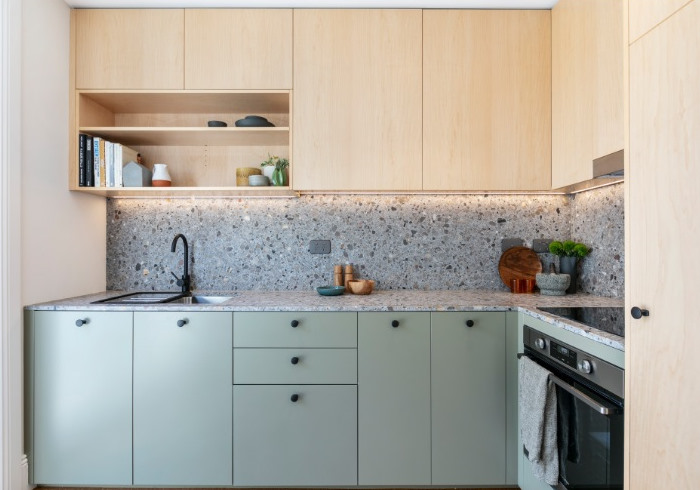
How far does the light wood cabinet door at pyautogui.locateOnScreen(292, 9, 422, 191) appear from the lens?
222 centimetres

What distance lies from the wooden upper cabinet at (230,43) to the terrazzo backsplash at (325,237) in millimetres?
749

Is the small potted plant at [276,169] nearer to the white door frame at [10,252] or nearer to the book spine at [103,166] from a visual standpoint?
the book spine at [103,166]

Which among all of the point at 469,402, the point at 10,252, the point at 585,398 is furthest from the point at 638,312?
the point at 10,252

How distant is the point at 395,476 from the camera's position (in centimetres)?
194

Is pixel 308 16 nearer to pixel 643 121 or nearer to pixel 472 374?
pixel 643 121

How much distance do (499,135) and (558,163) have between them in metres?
0.35

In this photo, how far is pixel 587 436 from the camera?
4.59 feet

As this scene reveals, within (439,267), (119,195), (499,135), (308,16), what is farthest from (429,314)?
(119,195)

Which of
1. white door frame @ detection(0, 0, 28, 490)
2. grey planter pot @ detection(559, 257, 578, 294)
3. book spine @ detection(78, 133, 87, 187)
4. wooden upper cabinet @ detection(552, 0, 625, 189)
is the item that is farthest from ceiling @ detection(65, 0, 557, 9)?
grey planter pot @ detection(559, 257, 578, 294)

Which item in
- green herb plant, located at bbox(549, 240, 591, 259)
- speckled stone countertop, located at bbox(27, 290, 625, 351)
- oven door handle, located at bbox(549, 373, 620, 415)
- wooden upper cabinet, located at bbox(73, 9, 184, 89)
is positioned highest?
wooden upper cabinet, located at bbox(73, 9, 184, 89)

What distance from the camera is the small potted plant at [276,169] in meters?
2.33

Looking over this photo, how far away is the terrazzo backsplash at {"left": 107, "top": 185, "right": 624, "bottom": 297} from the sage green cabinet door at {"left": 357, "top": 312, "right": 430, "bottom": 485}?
683mm

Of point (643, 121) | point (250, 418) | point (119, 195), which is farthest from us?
point (119, 195)

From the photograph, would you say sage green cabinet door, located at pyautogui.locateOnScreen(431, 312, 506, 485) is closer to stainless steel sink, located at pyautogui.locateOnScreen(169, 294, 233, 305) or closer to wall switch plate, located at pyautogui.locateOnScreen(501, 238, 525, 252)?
wall switch plate, located at pyautogui.locateOnScreen(501, 238, 525, 252)
